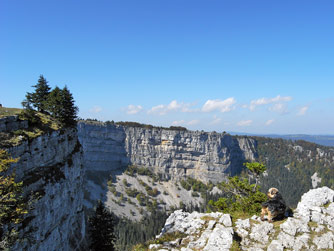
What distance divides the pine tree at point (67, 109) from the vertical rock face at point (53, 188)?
234 cm

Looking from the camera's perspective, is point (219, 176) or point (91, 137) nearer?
point (91, 137)

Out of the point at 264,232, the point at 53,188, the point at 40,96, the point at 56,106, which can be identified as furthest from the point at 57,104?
the point at 264,232

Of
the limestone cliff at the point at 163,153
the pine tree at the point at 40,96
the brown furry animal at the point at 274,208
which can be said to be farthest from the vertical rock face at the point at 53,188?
the limestone cliff at the point at 163,153

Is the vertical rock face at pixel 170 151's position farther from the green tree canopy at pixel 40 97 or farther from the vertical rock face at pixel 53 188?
the vertical rock face at pixel 53 188

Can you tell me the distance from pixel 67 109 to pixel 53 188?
17.8 meters

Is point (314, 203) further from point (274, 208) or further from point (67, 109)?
point (67, 109)

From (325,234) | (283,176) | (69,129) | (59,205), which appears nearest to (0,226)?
(59,205)

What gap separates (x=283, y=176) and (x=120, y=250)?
169m

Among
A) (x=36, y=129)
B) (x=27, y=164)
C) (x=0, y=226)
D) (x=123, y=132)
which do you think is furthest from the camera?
(x=123, y=132)

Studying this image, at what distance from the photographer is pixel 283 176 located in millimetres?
194500

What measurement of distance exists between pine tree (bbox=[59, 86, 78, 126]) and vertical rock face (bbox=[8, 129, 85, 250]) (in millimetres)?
2345

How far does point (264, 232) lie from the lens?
2111 centimetres

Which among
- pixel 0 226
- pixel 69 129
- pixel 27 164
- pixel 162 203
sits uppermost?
pixel 69 129

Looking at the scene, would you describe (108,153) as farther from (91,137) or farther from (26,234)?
(26,234)
